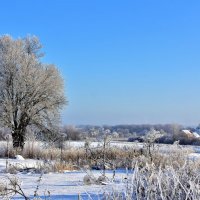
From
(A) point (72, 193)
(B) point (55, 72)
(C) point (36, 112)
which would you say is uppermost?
(B) point (55, 72)

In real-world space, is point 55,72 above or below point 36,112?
above

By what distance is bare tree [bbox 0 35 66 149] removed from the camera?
30453 millimetres

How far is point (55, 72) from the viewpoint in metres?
32.1

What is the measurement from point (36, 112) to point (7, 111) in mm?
1815

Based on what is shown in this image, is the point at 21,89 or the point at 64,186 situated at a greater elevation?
the point at 21,89

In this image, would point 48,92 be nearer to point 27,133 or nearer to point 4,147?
point 27,133

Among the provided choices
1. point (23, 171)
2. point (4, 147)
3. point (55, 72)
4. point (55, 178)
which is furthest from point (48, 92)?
point (55, 178)

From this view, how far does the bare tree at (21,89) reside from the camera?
1199 inches

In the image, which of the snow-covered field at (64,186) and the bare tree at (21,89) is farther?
the bare tree at (21,89)

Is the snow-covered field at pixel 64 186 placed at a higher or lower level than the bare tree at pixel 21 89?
lower

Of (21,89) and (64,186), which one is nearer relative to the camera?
(64,186)

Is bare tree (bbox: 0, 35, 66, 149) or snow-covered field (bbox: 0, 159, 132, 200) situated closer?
snow-covered field (bbox: 0, 159, 132, 200)

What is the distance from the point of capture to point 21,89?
30.4 m

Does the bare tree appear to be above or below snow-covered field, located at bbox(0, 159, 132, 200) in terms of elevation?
above
